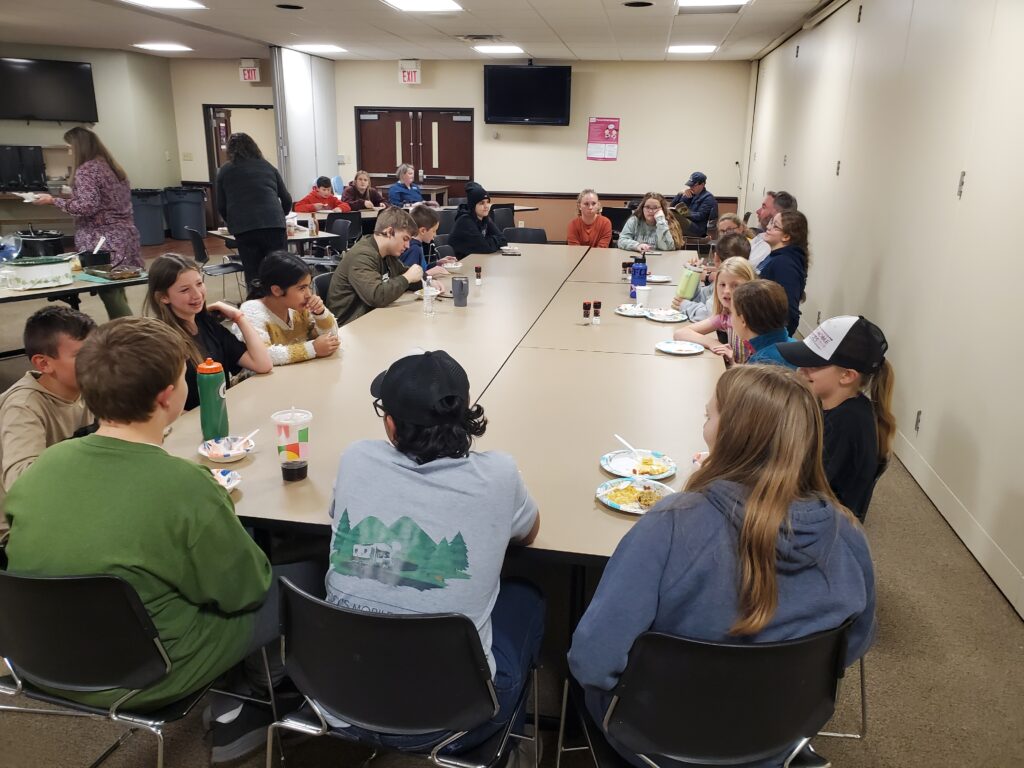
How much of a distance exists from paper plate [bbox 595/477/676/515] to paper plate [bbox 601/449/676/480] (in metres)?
0.04

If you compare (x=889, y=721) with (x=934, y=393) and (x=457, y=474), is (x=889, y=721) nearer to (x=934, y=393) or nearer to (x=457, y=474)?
(x=457, y=474)

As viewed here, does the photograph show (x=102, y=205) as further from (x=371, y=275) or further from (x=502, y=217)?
(x=502, y=217)

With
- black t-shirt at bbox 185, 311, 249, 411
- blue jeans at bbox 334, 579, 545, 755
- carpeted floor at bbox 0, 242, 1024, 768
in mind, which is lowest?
carpeted floor at bbox 0, 242, 1024, 768

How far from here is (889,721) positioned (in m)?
2.15

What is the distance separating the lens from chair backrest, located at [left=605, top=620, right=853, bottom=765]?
3.94ft

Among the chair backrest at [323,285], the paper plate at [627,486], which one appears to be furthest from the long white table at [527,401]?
the chair backrest at [323,285]

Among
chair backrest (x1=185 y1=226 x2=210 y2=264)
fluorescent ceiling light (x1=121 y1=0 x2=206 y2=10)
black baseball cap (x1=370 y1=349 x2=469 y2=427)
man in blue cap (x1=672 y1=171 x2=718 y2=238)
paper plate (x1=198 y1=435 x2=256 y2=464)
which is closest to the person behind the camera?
black baseball cap (x1=370 y1=349 x2=469 y2=427)

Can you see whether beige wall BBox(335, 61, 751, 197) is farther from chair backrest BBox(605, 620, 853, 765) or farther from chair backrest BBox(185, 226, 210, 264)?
chair backrest BBox(605, 620, 853, 765)

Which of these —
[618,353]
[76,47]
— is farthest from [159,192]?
[618,353]

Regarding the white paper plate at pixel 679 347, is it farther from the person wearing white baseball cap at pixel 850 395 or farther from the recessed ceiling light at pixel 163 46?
the recessed ceiling light at pixel 163 46

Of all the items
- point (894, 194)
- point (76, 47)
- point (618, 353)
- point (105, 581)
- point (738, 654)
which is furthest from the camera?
point (76, 47)

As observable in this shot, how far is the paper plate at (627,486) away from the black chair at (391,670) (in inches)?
22.6

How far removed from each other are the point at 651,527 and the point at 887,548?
2.33m

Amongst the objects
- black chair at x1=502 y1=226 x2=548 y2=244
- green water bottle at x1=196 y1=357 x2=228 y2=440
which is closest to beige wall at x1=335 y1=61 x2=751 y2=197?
black chair at x1=502 y1=226 x2=548 y2=244
